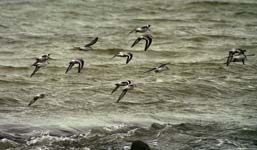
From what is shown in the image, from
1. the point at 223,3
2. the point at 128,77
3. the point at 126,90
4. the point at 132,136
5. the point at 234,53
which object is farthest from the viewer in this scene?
the point at 223,3

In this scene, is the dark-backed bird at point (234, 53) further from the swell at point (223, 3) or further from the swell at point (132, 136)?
the swell at point (223, 3)

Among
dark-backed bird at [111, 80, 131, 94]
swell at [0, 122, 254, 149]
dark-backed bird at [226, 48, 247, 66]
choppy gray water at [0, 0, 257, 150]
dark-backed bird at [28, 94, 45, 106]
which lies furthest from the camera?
dark-backed bird at [111, 80, 131, 94]

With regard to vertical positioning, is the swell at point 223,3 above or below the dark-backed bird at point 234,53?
above

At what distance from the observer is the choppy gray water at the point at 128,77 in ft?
62.4

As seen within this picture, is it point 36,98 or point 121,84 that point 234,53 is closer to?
point 121,84

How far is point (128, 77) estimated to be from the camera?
27.9m

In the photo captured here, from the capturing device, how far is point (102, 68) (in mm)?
29359

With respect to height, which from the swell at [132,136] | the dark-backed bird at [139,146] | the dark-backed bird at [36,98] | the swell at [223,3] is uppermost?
the swell at [223,3]

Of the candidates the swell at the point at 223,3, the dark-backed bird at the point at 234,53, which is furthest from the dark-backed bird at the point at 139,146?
the swell at the point at 223,3

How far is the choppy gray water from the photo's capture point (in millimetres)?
19031

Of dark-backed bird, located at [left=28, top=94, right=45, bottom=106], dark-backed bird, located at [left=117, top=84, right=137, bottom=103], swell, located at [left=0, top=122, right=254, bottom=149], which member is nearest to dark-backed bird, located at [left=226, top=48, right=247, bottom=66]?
dark-backed bird, located at [left=117, top=84, right=137, bottom=103]

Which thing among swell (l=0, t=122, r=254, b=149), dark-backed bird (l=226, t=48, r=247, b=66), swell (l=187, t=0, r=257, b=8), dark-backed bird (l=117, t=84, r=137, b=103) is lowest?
swell (l=0, t=122, r=254, b=149)

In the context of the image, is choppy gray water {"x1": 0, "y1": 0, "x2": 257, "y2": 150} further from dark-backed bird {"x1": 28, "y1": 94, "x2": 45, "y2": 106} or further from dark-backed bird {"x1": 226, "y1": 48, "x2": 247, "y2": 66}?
dark-backed bird {"x1": 226, "y1": 48, "x2": 247, "y2": 66}

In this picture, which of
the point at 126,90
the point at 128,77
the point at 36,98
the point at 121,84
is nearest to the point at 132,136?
the point at 36,98
